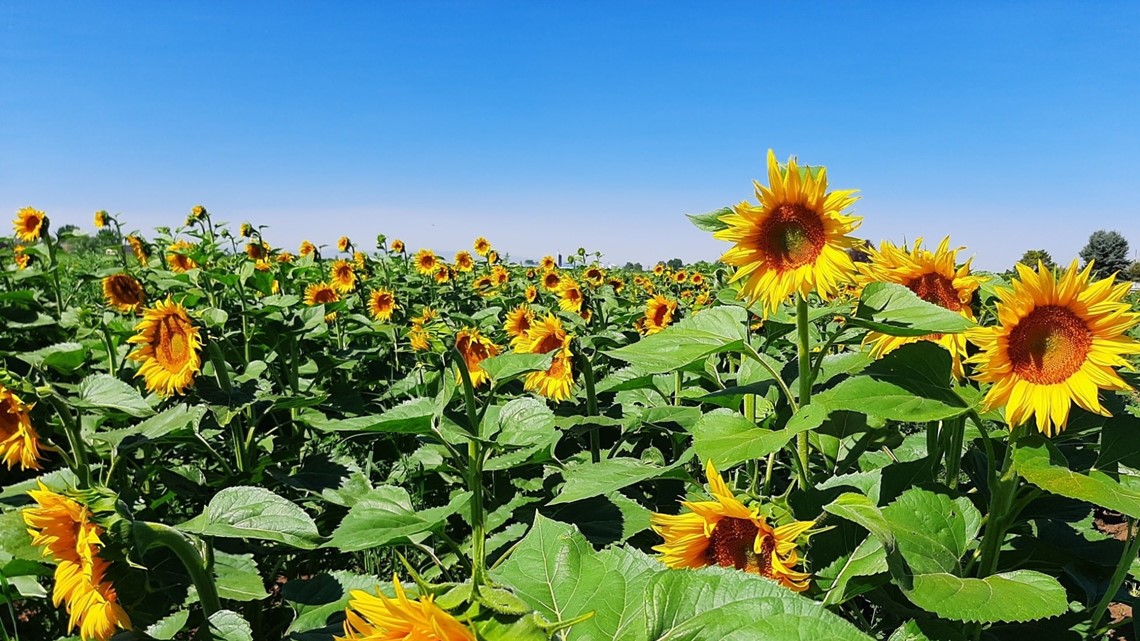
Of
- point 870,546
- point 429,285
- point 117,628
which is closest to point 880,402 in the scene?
point 870,546

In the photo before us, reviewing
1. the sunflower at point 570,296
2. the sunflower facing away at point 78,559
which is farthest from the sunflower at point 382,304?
the sunflower facing away at point 78,559

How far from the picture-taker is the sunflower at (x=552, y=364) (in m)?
2.79

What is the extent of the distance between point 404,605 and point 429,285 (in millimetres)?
7924

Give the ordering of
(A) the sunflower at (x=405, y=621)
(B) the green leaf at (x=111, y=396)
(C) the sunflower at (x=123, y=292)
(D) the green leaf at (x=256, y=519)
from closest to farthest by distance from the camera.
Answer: (A) the sunflower at (x=405, y=621)
(D) the green leaf at (x=256, y=519)
(B) the green leaf at (x=111, y=396)
(C) the sunflower at (x=123, y=292)

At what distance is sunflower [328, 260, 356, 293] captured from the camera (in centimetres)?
673

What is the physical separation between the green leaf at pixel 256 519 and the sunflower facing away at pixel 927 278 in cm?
144

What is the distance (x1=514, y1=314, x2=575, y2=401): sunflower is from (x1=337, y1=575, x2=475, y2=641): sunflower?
1962 millimetres

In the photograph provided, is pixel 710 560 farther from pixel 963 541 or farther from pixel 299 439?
pixel 299 439

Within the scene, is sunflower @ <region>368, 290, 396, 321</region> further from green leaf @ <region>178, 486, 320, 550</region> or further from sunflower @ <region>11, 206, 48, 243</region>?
green leaf @ <region>178, 486, 320, 550</region>

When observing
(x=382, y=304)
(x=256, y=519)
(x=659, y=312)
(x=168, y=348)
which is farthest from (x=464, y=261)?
(x=256, y=519)

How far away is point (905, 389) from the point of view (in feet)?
4.77

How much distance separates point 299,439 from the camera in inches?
134

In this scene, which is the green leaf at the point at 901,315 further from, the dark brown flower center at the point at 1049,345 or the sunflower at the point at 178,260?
the sunflower at the point at 178,260

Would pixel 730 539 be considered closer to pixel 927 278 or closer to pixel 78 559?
pixel 927 278
